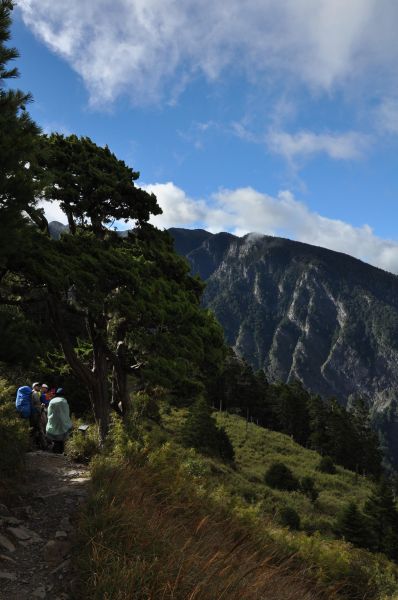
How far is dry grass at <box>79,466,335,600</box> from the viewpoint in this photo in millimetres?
4566

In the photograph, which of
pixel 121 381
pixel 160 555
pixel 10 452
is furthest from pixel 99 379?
pixel 160 555

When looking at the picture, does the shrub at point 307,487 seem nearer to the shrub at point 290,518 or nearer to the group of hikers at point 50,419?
the shrub at point 290,518

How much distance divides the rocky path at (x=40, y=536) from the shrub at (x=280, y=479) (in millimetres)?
33410

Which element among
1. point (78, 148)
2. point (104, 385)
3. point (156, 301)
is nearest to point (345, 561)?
point (156, 301)

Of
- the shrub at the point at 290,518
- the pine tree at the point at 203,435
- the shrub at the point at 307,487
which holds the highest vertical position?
the pine tree at the point at 203,435

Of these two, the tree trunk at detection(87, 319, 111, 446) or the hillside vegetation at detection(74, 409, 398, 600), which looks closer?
the hillside vegetation at detection(74, 409, 398, 600)

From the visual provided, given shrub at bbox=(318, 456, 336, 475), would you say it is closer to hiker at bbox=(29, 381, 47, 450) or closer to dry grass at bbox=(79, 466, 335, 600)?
hiker at bbox=(29, 381, 47, 450)

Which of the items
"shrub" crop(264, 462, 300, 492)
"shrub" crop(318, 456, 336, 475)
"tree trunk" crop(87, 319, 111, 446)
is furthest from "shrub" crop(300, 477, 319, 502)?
"tree trunk" crop(87, 319, 111, 446)

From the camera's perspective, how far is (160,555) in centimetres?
509

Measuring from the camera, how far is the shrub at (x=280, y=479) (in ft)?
125

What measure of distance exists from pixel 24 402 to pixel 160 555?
24.4ft

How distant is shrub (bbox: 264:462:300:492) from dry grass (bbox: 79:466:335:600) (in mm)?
33367

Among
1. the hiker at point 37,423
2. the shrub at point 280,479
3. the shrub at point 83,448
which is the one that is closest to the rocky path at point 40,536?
the shrub at point 83,448

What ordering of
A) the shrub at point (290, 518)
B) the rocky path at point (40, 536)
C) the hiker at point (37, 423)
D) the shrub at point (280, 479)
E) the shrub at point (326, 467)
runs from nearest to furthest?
the rocky path at point (40, 536), the hiker at point (37, 423), the shrub at point (290, 518), the shrub at point (280, 479), the shrub at point (326, 467)
